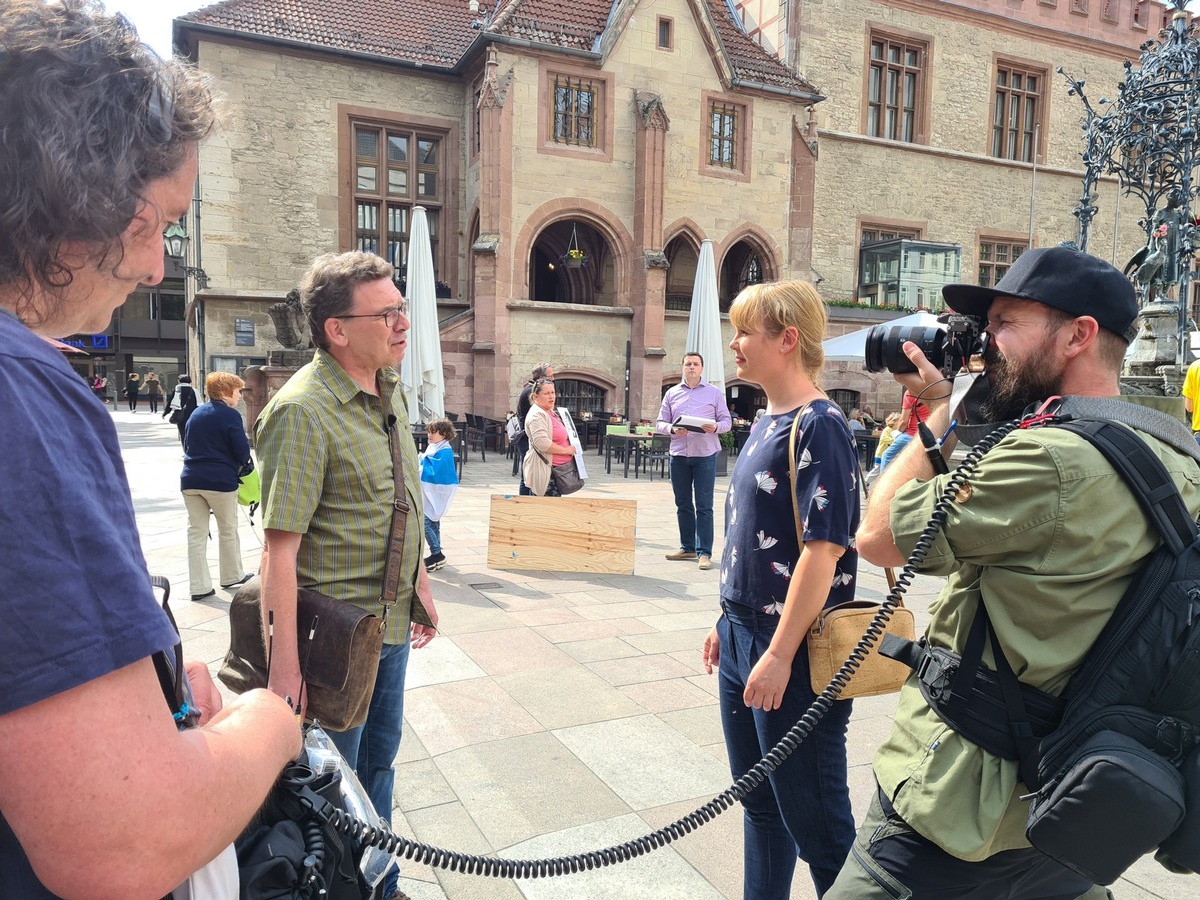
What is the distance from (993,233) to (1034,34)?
22.3 feet

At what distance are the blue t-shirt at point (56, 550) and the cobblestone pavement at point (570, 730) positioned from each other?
224cm

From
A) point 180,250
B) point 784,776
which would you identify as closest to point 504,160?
point 180,250

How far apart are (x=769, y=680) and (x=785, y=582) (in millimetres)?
285

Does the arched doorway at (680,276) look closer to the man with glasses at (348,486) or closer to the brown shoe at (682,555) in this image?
the brown shoe at (682,555)

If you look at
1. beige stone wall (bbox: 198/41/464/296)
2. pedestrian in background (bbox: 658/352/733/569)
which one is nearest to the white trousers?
pedestrian in background (bbox: 658/352/733/569)

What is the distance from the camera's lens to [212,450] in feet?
21.5

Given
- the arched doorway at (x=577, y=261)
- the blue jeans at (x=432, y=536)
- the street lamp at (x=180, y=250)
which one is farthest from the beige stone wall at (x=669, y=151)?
the blue jeans at (x=432, y=536)

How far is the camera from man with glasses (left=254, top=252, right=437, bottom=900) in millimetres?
2215

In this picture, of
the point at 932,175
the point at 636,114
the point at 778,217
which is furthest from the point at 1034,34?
the point at 636,114

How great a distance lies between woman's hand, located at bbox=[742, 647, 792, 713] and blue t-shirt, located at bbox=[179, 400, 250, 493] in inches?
214

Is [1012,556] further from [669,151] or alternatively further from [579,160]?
[669,151]

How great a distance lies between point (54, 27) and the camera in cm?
90

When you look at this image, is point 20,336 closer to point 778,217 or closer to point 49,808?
point 49,808

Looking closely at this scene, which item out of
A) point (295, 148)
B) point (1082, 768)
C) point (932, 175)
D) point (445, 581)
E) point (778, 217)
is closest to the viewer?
point (1082, 768)
